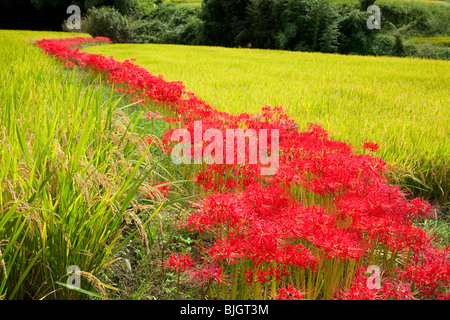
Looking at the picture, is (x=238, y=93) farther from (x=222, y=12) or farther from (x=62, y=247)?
(x=222, y=12)

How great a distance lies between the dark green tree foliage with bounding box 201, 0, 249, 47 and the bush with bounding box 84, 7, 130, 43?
5.52 m

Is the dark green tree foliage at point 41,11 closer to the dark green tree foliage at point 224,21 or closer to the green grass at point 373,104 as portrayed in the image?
the dark green tree foliage at point 224,21

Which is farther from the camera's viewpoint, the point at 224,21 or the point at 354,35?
the point at 224,21

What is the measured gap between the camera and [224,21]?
24.2 metres

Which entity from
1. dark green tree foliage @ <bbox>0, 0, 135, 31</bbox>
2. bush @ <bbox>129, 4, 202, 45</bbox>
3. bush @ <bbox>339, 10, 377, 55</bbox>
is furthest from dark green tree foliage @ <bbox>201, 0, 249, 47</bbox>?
dark green tree foliage @ <bbox>0, 0, 135, 31</bbox>

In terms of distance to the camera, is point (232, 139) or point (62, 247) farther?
point (232, 139)

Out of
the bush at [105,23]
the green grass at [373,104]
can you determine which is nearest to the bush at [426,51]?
the green grass at [373,104]

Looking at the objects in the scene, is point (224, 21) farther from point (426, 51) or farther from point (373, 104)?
point (373, 104)

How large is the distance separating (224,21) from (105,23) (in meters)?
7.75

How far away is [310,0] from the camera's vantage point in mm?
19984

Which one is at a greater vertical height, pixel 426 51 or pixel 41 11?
pixel 41 11

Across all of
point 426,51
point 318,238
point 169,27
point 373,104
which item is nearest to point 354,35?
point 426,51
